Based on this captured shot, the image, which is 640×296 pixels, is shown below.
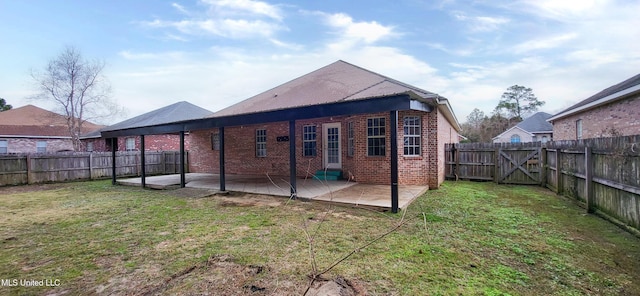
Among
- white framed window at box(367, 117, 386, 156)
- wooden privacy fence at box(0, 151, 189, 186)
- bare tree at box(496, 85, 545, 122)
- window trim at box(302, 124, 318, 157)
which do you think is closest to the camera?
white framed window at box(367, 117, 386, 156)

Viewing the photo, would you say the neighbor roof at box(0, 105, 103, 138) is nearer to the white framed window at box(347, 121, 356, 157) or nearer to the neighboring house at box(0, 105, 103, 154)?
the neighboring house at box(0, 105, 103, 154)

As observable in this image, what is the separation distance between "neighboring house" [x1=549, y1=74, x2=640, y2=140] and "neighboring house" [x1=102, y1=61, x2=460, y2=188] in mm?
6105

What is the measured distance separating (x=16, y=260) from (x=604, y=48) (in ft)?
71.3

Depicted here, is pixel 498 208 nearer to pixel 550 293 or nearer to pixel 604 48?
pixel 550 293

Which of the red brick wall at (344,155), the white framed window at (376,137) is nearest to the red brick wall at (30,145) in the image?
the red brick wall at (344,155)

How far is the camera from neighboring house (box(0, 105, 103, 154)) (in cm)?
2120

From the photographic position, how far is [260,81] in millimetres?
19375

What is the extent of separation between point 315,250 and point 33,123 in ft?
106

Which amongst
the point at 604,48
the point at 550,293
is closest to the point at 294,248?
the point at 550,293

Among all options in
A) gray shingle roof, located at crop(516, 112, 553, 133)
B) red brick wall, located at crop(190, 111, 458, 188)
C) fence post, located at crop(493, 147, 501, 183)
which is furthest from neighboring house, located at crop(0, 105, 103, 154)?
gray shingle roof, located at crop(516, 112, 553, 133)

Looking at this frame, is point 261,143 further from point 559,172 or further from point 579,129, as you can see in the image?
point 579,129

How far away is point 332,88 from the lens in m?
10.8

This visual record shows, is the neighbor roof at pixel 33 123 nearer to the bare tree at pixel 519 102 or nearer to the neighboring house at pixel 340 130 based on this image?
the neighboring house at pixel 340 130

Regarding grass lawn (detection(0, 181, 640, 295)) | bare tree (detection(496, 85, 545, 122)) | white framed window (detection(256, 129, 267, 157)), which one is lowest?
grass lawn (detection(0, 181, 640, 295))
